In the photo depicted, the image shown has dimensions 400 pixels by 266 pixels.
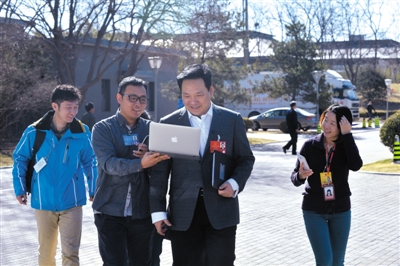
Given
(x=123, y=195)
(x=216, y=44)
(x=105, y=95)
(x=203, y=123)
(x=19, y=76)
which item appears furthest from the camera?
(x=105, y=95)

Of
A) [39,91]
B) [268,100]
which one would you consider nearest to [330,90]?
[268,100]

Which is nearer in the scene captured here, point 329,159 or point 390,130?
point 329,159

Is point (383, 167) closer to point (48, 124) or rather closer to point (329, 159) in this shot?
point (329, 159)

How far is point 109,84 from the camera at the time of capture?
34.6 metres

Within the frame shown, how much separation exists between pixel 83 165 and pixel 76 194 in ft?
0.99

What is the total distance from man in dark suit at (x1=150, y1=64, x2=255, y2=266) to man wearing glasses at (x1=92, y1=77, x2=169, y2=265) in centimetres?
44

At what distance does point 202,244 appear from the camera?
13.4 ft

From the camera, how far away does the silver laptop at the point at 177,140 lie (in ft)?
11.9

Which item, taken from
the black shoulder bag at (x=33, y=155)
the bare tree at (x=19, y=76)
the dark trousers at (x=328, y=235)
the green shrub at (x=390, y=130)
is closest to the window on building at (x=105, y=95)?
the bare tree at (x=19, y=76)

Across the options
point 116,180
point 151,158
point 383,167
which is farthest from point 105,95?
point 151,158

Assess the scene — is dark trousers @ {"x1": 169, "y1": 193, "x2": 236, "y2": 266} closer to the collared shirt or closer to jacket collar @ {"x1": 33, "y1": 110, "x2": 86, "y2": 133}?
the collared shirt

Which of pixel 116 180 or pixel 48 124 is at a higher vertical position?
pixel 48 124

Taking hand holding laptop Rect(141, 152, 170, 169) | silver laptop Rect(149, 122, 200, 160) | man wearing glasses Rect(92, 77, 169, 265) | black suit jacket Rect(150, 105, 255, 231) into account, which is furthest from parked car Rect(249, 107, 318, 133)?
silver laptop Rect(149, 122, 200, 160)

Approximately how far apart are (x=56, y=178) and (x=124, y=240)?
112cm
